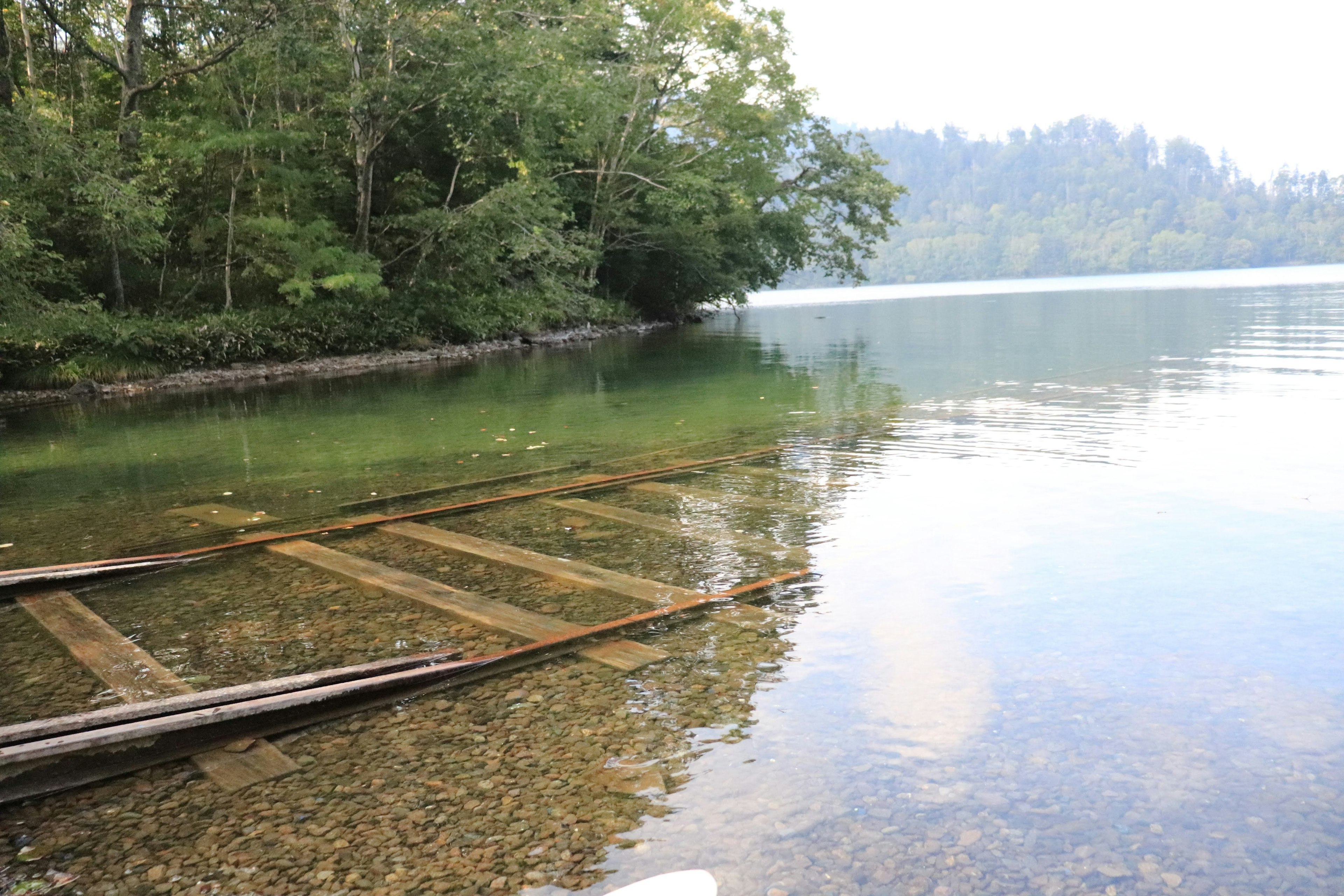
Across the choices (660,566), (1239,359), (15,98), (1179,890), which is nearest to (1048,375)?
(1239,359)

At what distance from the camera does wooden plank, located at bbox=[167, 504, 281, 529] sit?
27.4 feet

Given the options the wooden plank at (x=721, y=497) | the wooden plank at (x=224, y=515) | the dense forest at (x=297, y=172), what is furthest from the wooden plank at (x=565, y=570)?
the dense forest at (x=297, y=172)

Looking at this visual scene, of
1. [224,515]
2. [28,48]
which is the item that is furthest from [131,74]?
[224,515]

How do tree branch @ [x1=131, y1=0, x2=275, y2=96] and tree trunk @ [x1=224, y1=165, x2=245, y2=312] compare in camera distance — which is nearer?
tree branch @ [x1=131, y1=0, x2=275, y2=96]

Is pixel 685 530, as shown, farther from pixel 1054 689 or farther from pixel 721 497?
pixel 1054 689

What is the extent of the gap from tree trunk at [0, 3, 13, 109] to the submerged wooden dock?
16.6 meters

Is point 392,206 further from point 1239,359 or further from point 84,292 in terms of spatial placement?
point 1239,359

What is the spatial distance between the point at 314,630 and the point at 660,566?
2.09 meters

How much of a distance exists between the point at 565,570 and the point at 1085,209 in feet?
566

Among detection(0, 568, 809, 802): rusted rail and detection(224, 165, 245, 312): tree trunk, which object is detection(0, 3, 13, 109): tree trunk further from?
detection(0, 568, 809, 802): rusted rail

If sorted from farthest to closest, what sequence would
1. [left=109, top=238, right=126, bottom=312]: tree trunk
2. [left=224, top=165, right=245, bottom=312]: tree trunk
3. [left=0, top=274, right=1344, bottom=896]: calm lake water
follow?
[left=224, top=165, right=245, bottom=312]: tree trunk, [left=109, top=238, right=126, bottom=312]: tree trunk, [left=0, top=274, right=1344, bottom=896]: calm lake water

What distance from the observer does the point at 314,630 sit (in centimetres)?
557

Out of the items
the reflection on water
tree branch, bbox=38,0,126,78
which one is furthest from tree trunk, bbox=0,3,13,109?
the reflection on water

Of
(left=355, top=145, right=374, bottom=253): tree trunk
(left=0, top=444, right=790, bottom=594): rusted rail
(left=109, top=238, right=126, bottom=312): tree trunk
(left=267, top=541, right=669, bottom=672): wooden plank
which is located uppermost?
(left=355, top=145, right=374, bottom=253): tree trunk
